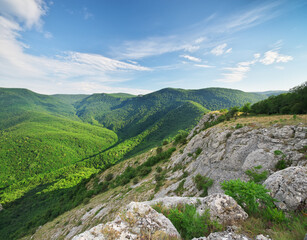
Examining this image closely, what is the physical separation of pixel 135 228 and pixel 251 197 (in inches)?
188

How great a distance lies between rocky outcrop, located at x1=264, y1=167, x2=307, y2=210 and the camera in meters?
4.77

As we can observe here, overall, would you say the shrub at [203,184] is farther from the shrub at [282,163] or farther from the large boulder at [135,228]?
the large boulder at [135,228]

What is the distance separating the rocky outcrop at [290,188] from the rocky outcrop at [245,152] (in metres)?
5.35

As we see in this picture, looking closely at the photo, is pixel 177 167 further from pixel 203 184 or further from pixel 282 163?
pixel 282 163

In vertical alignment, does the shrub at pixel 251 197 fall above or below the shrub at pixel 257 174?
above

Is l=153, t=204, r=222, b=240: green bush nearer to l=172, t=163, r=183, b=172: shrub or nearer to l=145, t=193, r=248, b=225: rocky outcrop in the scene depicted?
l=145, t=193, r=248, b=225: rocky outcrop

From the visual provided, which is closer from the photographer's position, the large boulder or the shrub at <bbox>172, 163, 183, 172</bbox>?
the large boulder

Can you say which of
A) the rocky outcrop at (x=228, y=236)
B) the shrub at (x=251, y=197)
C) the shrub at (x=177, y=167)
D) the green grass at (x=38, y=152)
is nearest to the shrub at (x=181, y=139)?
the shrub at (x=177, y=167)

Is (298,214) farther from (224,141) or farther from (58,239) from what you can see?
(58,239)

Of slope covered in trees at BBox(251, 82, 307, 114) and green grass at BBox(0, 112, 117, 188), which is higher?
slope covered in trees at BBox(251, 82, 307, 114)

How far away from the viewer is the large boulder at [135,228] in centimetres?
417

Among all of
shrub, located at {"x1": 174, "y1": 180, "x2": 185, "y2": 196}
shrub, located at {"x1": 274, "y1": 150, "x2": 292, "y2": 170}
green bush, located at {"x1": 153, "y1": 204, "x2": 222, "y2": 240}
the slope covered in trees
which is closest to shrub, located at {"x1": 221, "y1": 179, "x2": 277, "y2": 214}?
green bush, located at {"x1": 153, "y1": 204, "x2": 222, "y2": 240}

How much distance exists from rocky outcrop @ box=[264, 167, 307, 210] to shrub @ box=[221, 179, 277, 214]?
381 mm

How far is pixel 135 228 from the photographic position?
4457 millimetres
